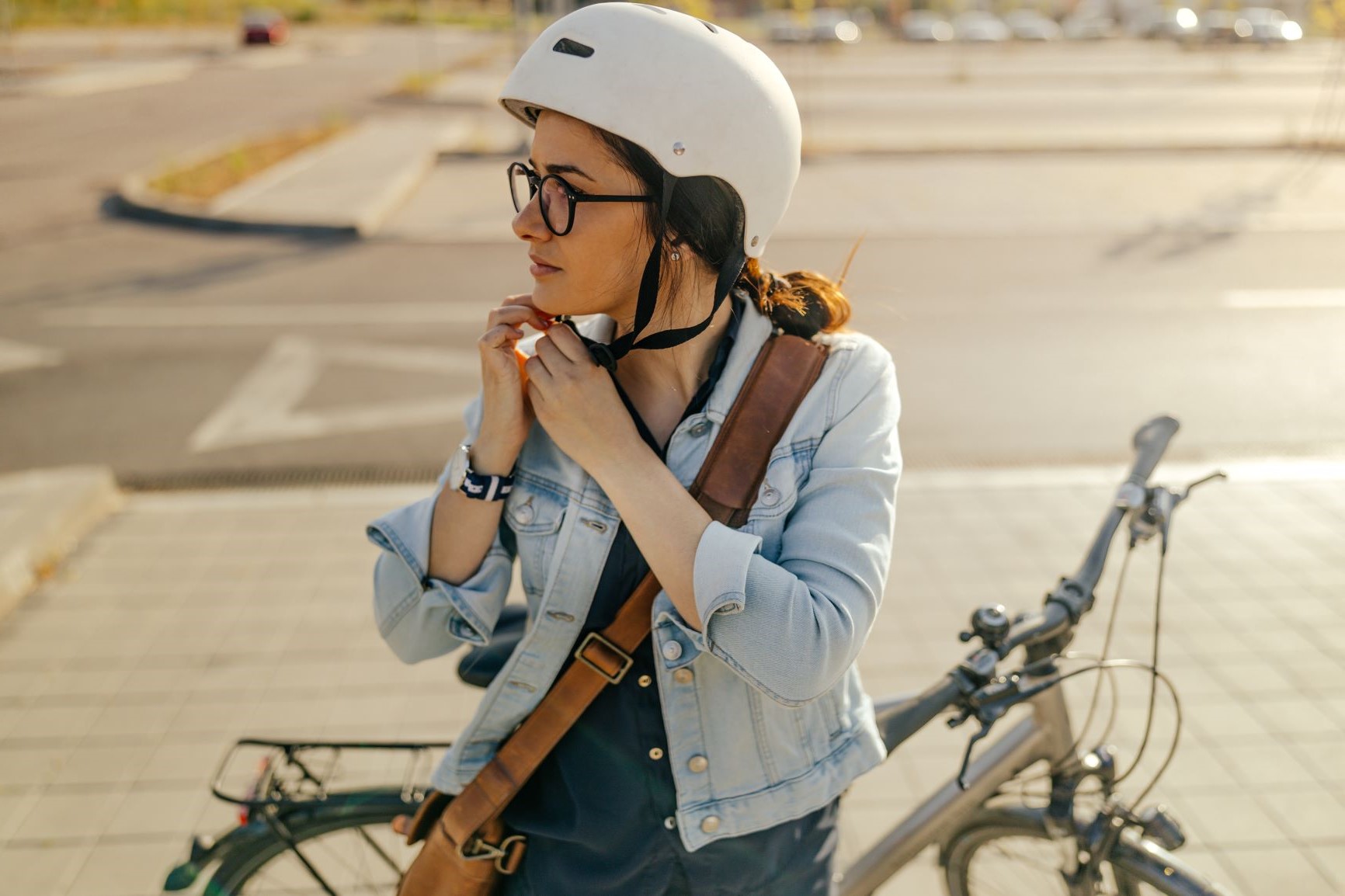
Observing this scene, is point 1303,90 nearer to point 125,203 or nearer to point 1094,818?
point 125,203

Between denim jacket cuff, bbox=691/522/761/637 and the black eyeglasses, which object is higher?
the black eyeglasses

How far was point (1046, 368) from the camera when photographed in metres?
7.37

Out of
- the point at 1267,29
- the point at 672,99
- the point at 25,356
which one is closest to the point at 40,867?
the point at 672,99

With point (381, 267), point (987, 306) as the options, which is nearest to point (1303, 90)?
point (987, 306)

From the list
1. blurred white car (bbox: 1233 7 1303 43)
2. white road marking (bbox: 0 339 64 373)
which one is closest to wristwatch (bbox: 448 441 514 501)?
white road marking (bbox: 0 339 64 373)

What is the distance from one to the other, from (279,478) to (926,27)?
149ft

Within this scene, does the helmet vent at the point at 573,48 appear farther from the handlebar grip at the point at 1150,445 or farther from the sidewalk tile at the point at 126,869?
the sidewalk tile at the point at 126,869

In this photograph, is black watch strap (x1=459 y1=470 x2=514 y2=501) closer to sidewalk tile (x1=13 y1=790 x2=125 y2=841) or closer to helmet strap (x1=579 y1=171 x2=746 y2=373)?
helmet strap (x1=579 y1=171 x2=746 y2=373)

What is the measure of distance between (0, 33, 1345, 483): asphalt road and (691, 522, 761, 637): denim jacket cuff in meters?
2.20

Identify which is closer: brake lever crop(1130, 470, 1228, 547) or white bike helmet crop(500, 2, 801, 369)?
white bike helmet crop(500, 2, 801, 369)

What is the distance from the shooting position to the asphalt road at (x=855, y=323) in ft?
20.6

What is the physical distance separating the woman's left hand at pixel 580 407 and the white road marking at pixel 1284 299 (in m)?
8.44

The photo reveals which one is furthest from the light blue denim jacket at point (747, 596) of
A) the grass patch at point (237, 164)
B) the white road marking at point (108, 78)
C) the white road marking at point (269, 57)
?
the white road marking at point (269, 57)

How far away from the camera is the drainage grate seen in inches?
224
